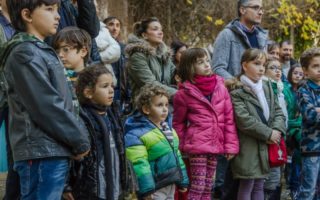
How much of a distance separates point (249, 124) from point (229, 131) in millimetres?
211

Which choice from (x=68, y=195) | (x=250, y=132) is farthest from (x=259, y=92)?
(x=68, y=195)

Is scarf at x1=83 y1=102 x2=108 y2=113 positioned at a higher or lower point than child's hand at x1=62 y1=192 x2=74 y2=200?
higher

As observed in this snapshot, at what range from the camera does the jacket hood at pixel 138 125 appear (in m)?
5.29

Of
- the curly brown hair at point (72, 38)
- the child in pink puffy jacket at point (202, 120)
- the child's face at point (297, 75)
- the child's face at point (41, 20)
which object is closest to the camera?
the child's face at point (41, 20)

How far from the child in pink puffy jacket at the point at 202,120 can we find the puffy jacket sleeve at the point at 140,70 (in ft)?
1.36

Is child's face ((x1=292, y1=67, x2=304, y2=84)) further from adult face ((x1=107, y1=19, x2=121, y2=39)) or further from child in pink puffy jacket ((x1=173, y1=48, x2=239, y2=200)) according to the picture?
adult face ((x1=107, y1=19, x2=121, y2=39))

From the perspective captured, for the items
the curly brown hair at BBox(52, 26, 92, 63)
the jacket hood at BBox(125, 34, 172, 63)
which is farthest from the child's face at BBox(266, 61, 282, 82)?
the curly brown hair at BBox(52, 26, 92, 63)

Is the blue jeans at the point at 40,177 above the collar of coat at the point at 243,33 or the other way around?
the other way around

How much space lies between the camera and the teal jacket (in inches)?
201

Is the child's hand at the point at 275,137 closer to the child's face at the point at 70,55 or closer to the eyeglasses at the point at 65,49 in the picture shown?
the child's face at the point at 70,55

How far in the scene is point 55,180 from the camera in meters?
3.85

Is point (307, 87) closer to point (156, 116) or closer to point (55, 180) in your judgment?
point (156, 116)

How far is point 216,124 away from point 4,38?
2.09 metres

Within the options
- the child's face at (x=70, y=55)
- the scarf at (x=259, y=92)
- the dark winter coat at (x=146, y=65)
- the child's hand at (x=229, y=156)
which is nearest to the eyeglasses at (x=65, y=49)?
the child's face at (x=70, y=55)
